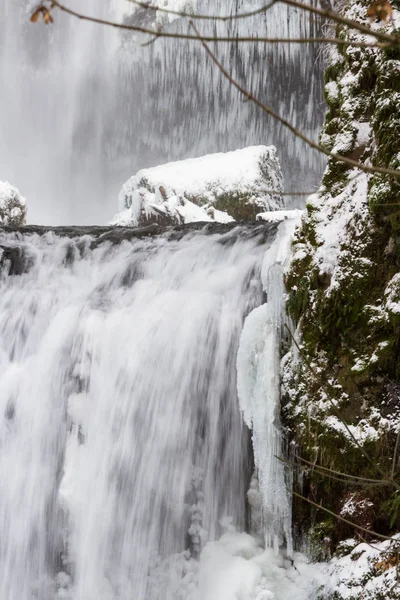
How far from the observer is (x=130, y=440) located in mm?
5152

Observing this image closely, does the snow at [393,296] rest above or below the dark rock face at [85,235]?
below

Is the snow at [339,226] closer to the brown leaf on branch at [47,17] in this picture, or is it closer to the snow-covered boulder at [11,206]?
the brown leaf on branch at [47,17]

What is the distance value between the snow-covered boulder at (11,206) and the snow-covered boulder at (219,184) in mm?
4026

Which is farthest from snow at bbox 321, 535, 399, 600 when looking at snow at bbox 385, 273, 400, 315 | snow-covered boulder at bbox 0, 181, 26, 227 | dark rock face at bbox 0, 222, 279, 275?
snow-covered boulder at bbox 0, 181, 26, 227

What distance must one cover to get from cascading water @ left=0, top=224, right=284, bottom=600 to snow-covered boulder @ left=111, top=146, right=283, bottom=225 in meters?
15.8

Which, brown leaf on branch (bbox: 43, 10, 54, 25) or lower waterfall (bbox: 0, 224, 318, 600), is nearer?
brown leaf on branch (bbox: 43, 10, 54, 25)

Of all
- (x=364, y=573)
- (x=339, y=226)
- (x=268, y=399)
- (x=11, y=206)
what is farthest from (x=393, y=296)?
(x=11, y=206)

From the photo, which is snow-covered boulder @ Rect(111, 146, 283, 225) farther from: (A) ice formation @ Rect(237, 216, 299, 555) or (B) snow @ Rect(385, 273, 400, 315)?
(B) snow @ Rect(385, 273, 400, 315)

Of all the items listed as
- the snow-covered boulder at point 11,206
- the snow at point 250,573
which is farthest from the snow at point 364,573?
the snow-covered boulder at point 11,206

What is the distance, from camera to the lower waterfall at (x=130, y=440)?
4836 mm

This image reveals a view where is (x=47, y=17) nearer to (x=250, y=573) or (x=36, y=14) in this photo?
(x=36, y=14)

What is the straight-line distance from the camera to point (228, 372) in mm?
5141

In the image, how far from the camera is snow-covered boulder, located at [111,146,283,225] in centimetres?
2536

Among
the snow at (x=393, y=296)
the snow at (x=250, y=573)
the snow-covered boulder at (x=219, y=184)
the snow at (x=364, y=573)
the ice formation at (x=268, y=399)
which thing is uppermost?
the snow-covered boulder at (x=219, y=184)
